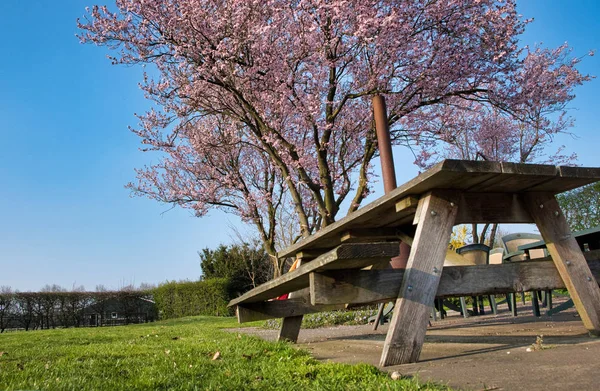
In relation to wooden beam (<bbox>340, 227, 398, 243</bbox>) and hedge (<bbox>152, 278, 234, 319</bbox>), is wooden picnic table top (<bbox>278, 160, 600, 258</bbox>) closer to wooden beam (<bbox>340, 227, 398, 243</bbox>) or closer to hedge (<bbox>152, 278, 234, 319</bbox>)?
wooden beam (<bbox>340, 227, 398, 243</bbox>)

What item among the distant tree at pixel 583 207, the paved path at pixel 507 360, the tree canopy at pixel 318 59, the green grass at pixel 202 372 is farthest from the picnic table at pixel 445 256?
the distant tree at pixel 583 207

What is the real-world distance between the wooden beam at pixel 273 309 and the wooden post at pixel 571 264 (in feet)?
6.56

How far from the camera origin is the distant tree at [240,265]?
68.2ft

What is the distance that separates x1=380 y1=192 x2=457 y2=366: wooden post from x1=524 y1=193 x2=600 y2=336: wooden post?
2.88ft

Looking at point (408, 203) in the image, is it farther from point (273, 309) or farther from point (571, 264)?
point (273, 309)

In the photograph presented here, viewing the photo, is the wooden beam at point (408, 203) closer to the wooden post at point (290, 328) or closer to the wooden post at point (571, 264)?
the wooden post at point (571, 264)

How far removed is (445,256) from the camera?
3.04 metres

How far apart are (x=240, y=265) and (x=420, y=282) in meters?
18.9

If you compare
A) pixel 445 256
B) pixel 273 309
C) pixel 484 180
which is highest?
pixel 484 180

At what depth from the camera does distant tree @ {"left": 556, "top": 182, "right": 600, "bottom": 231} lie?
15820 millimetres

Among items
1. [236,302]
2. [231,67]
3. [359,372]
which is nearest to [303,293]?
[236,302]

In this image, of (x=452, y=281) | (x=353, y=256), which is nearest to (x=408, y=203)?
(x=452, y=281)

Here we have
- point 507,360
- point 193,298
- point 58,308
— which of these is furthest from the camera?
point 193,298

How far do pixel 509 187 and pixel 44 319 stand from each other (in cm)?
1984
